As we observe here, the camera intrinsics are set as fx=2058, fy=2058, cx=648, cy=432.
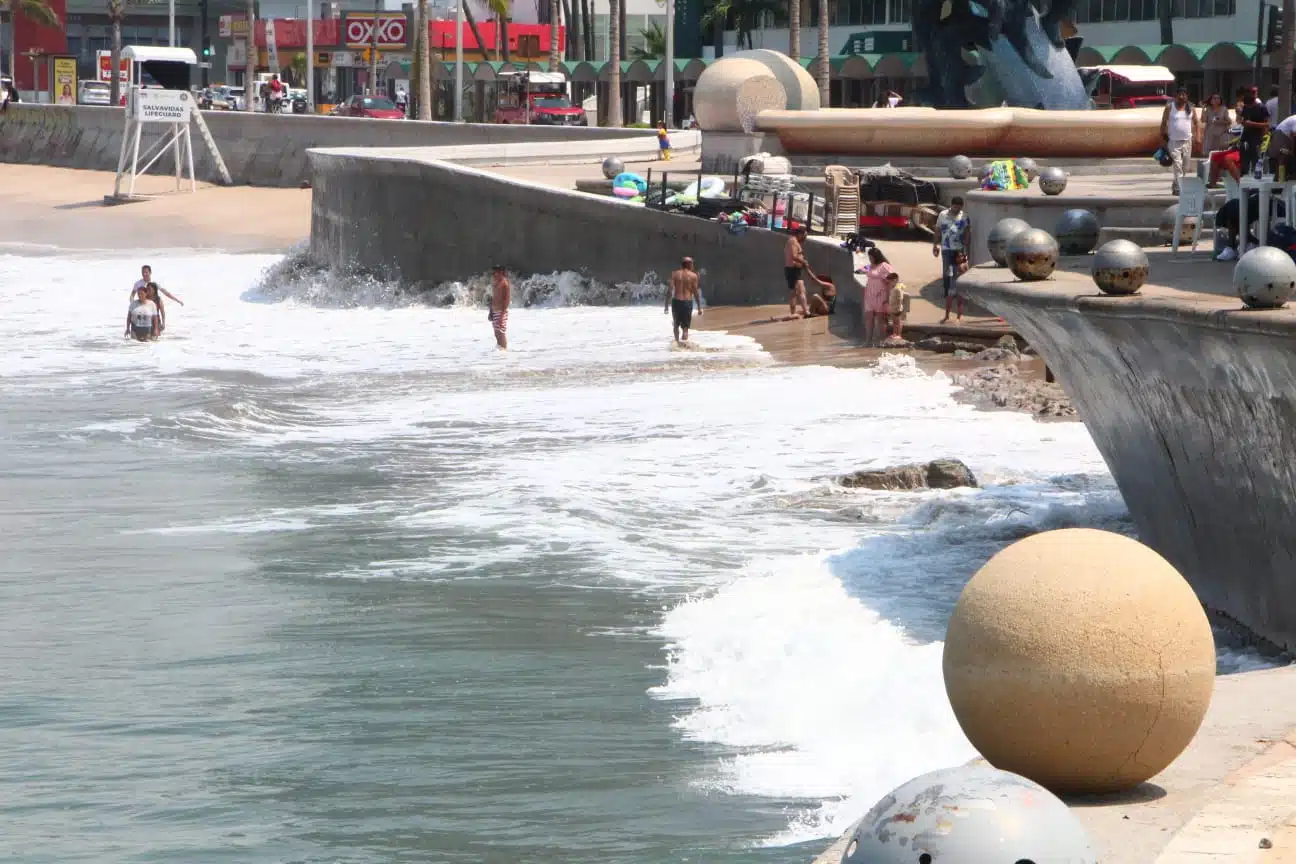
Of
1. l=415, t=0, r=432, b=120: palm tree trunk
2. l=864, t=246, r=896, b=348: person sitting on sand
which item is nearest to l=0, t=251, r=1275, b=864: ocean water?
l=864, t=246, r=896, b=348: person sitting on sand

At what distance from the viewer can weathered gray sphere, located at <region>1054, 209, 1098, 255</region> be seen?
15508mm

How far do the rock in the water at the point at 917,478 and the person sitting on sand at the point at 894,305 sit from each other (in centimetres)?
787

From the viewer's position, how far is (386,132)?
179 ft

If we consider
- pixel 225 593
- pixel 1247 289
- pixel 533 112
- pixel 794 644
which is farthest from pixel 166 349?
pixel 533 112

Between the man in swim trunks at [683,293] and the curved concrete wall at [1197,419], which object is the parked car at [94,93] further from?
the curved concrete wall at [1197,419]

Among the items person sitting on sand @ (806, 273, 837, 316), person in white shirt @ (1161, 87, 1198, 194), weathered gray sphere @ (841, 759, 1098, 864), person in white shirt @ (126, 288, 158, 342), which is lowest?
person in white shirt @ (126, 288, 158, 342)

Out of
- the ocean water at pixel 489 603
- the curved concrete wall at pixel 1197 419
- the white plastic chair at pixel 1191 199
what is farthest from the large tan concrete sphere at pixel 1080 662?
the white plastic chair at pixel 1191 199

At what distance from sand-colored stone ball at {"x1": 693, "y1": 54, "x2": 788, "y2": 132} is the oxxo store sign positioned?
44007 millimetres

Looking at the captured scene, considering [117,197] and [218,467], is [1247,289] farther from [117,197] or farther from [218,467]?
[117,197]

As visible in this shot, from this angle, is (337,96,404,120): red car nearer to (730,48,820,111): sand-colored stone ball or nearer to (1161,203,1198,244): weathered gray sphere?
(730,48,820,111): sand-colored stone ball

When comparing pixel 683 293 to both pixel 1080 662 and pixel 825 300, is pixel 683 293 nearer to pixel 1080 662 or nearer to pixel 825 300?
pixel 825 300

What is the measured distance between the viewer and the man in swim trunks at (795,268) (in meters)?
27.4

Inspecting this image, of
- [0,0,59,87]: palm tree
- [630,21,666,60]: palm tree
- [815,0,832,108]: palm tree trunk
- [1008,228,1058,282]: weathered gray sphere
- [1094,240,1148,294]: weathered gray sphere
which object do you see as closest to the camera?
[1094,240,1148,294]: weathered gray sphere

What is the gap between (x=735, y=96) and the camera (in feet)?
127
